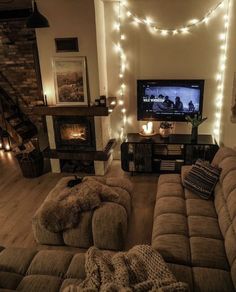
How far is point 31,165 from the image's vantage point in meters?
4.27

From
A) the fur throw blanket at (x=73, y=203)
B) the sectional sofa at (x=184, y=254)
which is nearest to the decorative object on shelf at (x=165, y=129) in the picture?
the fur throw blanket at (x=73, y=203)

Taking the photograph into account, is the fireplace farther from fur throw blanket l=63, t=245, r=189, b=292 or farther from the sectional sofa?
fur throw blanket l=63, t=245, r=189, b=292

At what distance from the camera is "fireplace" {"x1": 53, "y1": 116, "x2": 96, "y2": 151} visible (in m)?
4.18

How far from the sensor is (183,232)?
7.42 ft

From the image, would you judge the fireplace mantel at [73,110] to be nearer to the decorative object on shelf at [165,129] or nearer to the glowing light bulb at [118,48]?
the decorative object on shelf at [165,129]

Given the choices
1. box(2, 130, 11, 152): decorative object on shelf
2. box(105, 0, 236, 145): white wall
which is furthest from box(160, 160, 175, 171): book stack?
box(2, 130, 11, 152): decorative object on shelf

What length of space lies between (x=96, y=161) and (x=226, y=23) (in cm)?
267

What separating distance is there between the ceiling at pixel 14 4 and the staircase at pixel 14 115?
1.41m

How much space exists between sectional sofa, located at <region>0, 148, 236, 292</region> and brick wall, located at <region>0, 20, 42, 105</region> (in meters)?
4.33

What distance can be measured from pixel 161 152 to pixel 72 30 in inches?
83.3

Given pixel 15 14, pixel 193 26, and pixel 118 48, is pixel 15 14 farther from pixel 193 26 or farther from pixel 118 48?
pixel 193 26

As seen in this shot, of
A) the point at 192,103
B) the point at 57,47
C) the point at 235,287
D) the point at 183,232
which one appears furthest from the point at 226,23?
the point at 235,287

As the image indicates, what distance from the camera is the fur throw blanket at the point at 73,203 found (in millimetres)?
2639

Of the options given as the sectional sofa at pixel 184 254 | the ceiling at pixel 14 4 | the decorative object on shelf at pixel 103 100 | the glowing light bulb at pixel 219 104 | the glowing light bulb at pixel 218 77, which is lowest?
the sectional sofa at pixel 184 254
